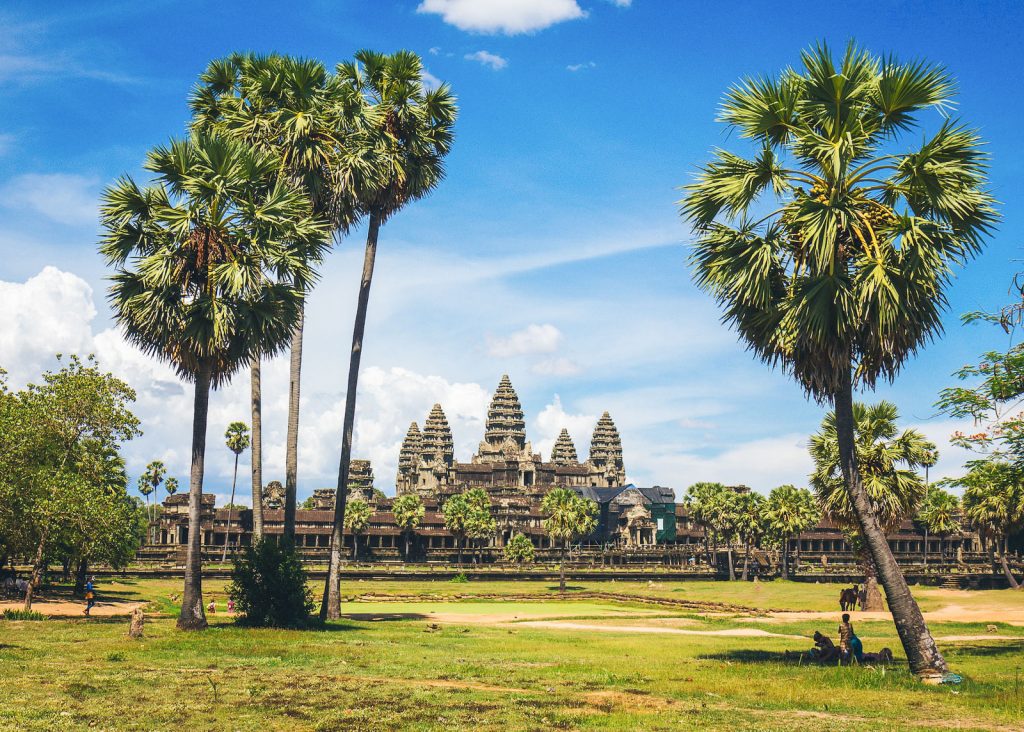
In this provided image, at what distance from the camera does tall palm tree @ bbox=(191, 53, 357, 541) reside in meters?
36.3

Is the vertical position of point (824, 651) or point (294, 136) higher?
point (294, 136)

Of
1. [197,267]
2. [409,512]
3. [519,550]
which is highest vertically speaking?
[197,267]

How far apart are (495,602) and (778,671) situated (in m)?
45.3

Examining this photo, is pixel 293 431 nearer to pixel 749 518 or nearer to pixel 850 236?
pixel 850 236

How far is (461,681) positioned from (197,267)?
16.6 m

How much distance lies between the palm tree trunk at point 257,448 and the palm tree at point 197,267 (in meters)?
5.60

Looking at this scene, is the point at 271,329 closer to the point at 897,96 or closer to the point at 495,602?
the point at 897,96

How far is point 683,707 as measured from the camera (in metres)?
17.3

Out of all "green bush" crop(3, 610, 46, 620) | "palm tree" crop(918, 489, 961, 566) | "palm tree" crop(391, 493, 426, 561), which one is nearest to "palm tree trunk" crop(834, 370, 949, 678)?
"green bush" crop(3, 610, 46, 620)

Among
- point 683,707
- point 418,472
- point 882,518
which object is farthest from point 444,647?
point 418,472

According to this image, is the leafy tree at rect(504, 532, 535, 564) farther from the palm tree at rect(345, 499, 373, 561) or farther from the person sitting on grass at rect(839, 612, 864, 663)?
the person sitting on grass at rect(839, 612, 864, 663)

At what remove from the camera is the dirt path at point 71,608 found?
37.9 metres

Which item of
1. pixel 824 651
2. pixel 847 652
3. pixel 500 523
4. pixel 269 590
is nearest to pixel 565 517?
pixel 500 523

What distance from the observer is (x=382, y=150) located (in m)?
37.3
